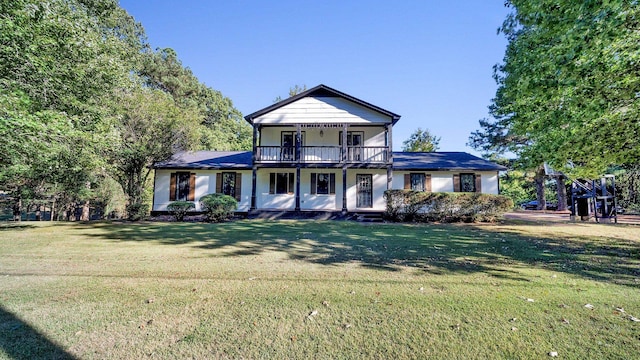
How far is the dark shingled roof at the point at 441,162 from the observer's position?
58.7 ft

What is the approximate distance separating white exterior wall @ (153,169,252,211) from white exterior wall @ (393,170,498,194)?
933 cm

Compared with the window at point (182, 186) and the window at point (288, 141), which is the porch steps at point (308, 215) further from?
the window at point (182, 186)

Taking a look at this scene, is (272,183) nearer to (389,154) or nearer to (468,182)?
(389,154)

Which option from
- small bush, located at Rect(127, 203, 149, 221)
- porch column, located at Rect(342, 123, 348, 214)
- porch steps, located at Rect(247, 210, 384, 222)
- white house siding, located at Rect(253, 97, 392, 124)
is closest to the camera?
small bush, located at Rect(127, 203, 149, 221)

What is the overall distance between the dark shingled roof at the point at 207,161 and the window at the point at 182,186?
0.63 metres

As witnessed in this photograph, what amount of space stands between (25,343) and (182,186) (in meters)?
16.2

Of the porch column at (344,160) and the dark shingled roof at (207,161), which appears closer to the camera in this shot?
the porch column at (344,160)

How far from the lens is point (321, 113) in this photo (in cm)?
1753

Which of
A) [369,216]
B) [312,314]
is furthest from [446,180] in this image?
[312,314]

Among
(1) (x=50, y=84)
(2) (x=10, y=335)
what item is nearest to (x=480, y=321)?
(2) (x=10, y=335)

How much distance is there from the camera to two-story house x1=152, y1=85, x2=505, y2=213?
1745cm

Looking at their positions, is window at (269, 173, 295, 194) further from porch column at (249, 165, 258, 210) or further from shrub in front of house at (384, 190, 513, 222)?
shrub in front of house at (384, 190, 513, 222)

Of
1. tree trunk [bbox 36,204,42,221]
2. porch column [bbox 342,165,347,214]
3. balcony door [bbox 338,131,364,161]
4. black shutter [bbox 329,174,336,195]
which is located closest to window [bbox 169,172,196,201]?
tree trunk [bbox 36,204,42,221]

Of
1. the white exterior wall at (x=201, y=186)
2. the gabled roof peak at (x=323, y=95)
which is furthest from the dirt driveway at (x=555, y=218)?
the white exterior wall at (x=201, y=186)
